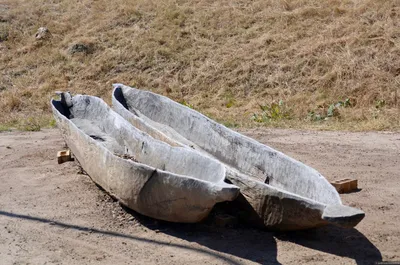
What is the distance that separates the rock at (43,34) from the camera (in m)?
16.6

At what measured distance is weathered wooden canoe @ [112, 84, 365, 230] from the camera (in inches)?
178

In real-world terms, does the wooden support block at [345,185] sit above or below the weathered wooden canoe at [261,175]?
below

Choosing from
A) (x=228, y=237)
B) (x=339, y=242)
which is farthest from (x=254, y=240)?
(x=339, y=242)

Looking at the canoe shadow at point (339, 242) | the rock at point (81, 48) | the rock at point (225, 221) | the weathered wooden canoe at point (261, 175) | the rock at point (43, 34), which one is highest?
the rock at point (43, 34)

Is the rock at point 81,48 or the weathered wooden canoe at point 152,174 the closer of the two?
the weathered wooden canoe at point 152,174

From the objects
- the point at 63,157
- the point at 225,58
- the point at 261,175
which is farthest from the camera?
the point at 225,58

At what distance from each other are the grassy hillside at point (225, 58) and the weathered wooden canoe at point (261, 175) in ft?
9.53

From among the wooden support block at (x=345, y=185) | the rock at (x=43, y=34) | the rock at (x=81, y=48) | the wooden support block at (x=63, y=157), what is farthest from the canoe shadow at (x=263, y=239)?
the rock at (x=43, y=34)

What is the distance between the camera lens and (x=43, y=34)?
16688mm

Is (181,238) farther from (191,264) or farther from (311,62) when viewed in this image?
(311,62)

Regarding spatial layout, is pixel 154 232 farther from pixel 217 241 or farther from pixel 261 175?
pixel 261 175

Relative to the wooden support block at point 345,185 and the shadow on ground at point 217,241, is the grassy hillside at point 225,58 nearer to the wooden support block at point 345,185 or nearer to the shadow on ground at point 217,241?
the wooden support block at point 345,185

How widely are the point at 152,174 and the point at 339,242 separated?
154cm

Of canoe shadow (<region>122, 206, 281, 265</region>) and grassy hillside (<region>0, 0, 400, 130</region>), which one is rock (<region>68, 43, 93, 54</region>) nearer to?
grassy hillside (<region>0, 0, 400, 130</region>)
